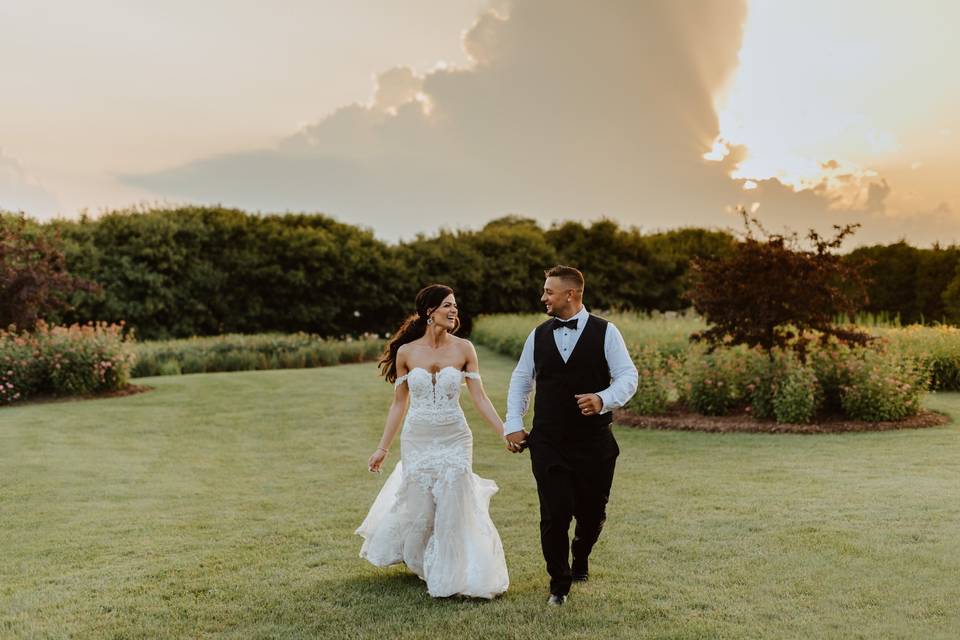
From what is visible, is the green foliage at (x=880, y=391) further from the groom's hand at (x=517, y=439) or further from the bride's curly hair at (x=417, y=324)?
the groom's hand at (x=517, y=439)

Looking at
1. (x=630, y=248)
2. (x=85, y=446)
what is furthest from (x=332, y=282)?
(x=85, y=446)

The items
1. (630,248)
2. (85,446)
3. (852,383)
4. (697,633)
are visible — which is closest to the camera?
(697,633)

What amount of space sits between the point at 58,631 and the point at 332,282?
89.8ft

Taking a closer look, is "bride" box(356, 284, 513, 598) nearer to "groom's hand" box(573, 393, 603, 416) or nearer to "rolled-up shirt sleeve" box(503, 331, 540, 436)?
"rolled-up shirt sleeve" box(503, 331, 540, 436)

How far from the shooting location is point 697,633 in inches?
183

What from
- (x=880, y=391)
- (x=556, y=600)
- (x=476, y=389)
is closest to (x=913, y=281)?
(x=880, y=391)

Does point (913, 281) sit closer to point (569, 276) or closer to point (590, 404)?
point (569, 276)

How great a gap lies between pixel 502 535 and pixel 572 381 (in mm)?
2489

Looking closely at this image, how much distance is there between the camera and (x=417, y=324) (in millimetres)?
5664

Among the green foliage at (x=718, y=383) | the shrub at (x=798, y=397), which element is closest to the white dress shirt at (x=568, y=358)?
the shrub at (x=798, y=397)

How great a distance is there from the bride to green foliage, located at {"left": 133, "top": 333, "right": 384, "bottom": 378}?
57.4 ft

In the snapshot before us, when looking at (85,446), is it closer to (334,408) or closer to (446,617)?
(334,408)

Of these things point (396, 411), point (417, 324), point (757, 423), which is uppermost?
point (417, 324)

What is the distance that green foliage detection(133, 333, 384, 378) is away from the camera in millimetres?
22344
